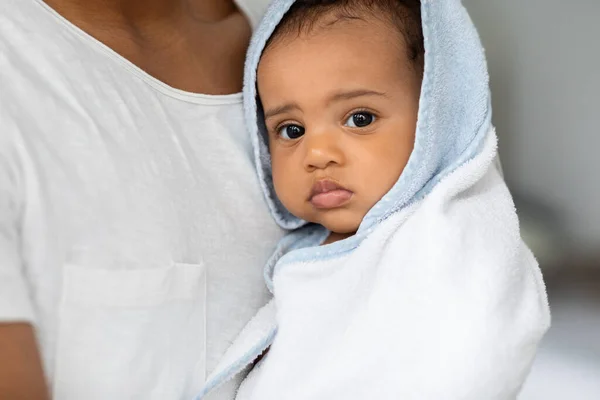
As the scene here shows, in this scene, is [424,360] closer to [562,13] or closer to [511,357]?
[511,357]

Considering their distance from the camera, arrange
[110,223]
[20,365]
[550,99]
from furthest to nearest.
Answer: [550,99], [110,223], [20,365]

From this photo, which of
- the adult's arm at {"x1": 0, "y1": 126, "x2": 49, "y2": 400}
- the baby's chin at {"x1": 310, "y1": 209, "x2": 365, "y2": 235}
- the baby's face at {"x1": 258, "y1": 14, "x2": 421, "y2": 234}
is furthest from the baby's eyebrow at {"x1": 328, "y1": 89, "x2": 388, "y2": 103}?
the adult's arm at {"x1": 0, "y1": 126, "x2": 49, "y2": 400}

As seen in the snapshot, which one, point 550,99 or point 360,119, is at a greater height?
point 360,119

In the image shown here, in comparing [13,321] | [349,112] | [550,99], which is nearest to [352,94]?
[349,112]

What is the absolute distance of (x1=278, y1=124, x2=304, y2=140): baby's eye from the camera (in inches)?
36.9

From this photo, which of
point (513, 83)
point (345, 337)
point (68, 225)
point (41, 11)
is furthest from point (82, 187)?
point (513, 83)

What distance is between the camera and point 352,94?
0.88 m

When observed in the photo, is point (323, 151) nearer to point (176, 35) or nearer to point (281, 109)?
point (281, 109)

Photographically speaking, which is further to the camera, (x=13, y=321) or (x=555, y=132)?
(x=555, y=132)

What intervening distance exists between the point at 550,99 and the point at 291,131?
33.4 inches

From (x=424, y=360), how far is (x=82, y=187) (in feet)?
1.21

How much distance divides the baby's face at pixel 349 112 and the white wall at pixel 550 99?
775 millimetres

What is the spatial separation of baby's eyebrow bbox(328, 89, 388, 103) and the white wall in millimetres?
828

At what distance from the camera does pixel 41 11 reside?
2.46 feet
